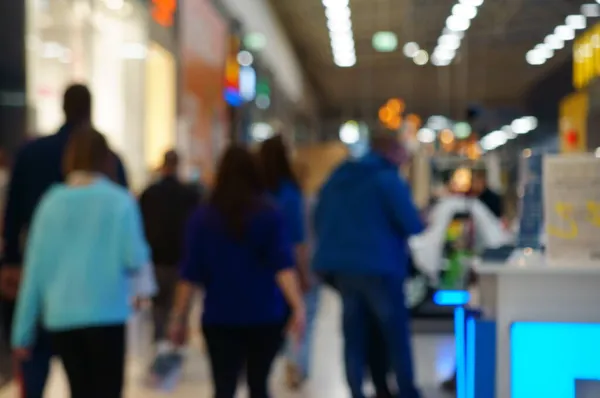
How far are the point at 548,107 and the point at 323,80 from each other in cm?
1136

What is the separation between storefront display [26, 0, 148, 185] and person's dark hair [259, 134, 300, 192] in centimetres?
206

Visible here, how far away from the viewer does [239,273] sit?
151 inches

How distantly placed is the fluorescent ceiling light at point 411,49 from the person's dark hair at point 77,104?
1586 cm

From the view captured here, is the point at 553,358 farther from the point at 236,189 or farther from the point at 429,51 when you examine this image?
the point at 429,51

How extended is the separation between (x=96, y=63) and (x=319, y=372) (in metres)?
3.49

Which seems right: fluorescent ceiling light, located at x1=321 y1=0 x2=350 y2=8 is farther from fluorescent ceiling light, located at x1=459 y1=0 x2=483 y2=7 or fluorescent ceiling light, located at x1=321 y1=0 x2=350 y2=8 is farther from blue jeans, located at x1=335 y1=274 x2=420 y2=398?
blue jeans, located at x1=335 y1=274 x2=420 y2=398

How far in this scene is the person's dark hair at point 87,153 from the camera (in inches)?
144

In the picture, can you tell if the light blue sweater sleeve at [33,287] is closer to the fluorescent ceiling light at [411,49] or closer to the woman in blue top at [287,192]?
the woman in blue top at [287,192]

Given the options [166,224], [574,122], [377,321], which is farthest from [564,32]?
[377,321]

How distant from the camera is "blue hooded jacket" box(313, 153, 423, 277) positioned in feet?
15.8

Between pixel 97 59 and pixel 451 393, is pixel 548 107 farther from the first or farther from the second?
pixel 451 393

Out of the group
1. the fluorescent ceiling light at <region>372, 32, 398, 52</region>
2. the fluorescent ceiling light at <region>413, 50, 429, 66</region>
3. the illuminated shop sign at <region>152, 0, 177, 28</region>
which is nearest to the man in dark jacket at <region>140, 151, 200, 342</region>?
the illuminated shop sign at <region>152, 0, 177, 28</region>

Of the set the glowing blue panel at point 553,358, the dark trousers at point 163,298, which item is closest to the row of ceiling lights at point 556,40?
the dark trousers at point 163,298

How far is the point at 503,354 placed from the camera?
2947 millimetres
